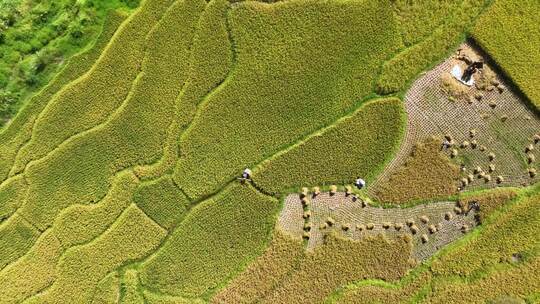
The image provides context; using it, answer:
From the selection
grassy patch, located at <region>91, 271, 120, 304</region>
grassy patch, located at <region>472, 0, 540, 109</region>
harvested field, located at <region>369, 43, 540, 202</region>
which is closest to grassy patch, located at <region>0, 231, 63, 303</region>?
grassy patch, located at <region>91, 271, 120, 304</region>

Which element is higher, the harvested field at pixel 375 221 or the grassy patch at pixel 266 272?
the harvested field at pixel 375 221

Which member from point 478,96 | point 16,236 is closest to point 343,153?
point 478,96

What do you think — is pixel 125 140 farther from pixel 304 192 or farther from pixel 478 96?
pixel 478 96

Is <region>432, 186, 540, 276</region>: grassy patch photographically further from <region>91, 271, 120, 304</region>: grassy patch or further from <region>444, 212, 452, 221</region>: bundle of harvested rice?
<region>91, 271, 120, 304</region>: grassy patch

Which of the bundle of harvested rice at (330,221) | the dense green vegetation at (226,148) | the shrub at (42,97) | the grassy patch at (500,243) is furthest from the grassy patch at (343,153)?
the shrub at (42,97)

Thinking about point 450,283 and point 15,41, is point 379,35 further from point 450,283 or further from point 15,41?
point 15,41

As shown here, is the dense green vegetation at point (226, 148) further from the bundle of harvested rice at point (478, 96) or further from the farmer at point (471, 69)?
the bundle of harvested rice at point (478, 96)
